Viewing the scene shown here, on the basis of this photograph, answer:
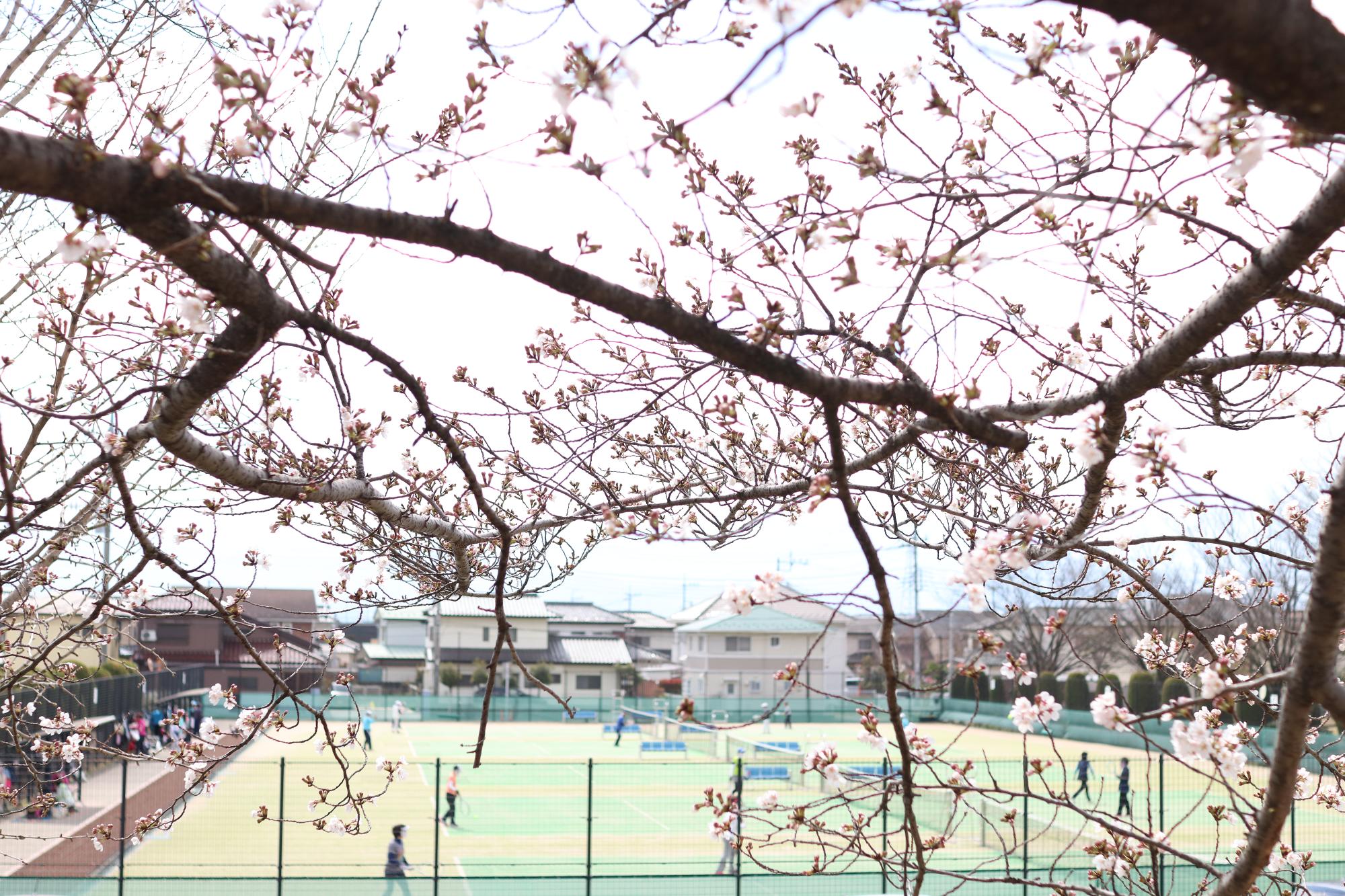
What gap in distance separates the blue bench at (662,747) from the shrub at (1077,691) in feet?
39.2

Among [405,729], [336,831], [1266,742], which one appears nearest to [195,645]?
[405,729]

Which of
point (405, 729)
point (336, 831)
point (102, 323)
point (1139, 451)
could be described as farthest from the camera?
point (405, 729)

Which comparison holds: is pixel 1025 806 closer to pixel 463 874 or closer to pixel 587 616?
pixel 463 874

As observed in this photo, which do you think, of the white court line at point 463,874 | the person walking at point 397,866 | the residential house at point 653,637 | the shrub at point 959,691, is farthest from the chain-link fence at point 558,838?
the residential house at point 653,637

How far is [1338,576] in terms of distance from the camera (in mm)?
1747

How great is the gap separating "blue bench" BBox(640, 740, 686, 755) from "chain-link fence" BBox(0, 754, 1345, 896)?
4522mm

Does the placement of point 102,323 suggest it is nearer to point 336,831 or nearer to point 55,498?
point 55,498

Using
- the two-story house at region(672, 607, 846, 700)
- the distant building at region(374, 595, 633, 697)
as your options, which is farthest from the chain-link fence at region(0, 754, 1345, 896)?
the two-story house at region(672, 607, 846, 700)

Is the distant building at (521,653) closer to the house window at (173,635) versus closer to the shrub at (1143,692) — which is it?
the house window at (173,635)

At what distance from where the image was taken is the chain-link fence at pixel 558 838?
11.7 metres

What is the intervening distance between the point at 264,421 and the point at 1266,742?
24.9 m

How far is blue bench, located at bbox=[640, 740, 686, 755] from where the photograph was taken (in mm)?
29141

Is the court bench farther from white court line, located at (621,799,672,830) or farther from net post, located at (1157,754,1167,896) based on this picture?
net post, located at (1157,754,1167,896)

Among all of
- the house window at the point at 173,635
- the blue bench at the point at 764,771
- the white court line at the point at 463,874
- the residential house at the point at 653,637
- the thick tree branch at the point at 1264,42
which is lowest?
the residential house at the point at 653,637
